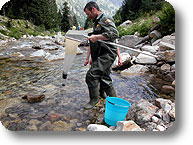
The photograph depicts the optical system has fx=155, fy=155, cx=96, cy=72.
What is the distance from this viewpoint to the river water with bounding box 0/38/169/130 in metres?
2.37

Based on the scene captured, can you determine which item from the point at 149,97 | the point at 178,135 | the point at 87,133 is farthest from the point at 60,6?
the point at 178,135

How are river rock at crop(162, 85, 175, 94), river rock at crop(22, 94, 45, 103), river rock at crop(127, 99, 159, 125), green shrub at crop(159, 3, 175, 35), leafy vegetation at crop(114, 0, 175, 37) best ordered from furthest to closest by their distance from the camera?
green shrub at crop(159, 3, 175, 35)
leafy vegetation at crop(114, 0, 175, 37)
river rock at crop(162, 85, 175, 94)
river rock at crop(22, 94, 45, 103)
river rock at crop(127, 99, 159, 125)

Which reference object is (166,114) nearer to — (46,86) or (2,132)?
(2,132)

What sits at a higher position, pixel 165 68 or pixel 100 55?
pixel 100 55

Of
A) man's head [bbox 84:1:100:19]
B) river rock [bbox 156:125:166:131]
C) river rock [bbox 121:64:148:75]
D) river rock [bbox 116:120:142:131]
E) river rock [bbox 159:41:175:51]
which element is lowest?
river rock [bbox 156:125:166:131]

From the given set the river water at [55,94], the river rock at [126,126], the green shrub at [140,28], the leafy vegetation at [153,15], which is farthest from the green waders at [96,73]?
the green shrub at [140,28]

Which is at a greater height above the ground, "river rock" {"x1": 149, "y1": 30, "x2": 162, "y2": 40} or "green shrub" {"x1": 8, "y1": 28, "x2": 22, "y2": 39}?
"green shrub" {"x1": 8, "y1": 28, "x2": 22, "y2": 39}

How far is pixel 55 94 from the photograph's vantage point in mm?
3393

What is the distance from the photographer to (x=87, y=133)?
2.15 metres

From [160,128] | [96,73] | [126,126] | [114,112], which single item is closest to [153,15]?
[96,73]

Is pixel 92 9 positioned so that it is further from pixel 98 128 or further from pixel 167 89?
pixel 167 89

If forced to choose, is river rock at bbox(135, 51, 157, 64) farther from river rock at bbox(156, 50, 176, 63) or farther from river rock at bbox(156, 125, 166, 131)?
river rock at bbox(156, 125, 166, 131)

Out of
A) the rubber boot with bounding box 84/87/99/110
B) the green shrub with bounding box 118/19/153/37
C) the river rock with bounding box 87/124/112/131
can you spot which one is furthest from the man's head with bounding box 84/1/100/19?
the green shrub with bounding box 118/19/153/37

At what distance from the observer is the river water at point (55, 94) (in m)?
2.37
